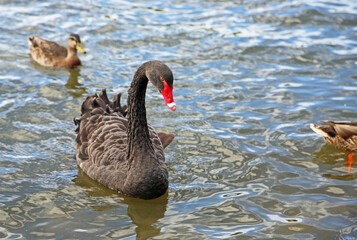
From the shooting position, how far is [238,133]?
7.66m

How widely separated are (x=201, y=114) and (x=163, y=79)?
9.32ft

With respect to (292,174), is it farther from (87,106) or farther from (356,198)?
(87,106)

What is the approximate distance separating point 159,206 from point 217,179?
0.85m

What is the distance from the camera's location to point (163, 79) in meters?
5.40

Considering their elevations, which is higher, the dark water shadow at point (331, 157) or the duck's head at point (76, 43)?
the duck's head at point (76, 43)

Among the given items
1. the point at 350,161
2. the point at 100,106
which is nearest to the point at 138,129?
the point at 100,106

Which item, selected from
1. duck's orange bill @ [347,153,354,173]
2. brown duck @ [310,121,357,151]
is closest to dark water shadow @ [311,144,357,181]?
duck's orange bill @ [347,153,354,173]

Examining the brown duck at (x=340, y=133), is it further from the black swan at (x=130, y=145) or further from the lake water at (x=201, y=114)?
the black swan at (x=130, y=145)

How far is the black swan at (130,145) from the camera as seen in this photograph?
599 centimetres

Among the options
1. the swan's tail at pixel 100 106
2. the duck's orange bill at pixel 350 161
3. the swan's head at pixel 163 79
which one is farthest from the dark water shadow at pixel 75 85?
the duck's orange bill at pixel 350 161

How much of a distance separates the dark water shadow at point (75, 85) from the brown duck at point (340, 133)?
12.0 feet

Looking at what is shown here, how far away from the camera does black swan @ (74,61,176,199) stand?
19.6 ft

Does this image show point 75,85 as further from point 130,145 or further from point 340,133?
point 340,133

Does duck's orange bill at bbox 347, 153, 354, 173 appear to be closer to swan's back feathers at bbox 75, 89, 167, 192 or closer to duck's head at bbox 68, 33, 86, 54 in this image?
swan's back feathers at bbox 75, 89, 167, 192
